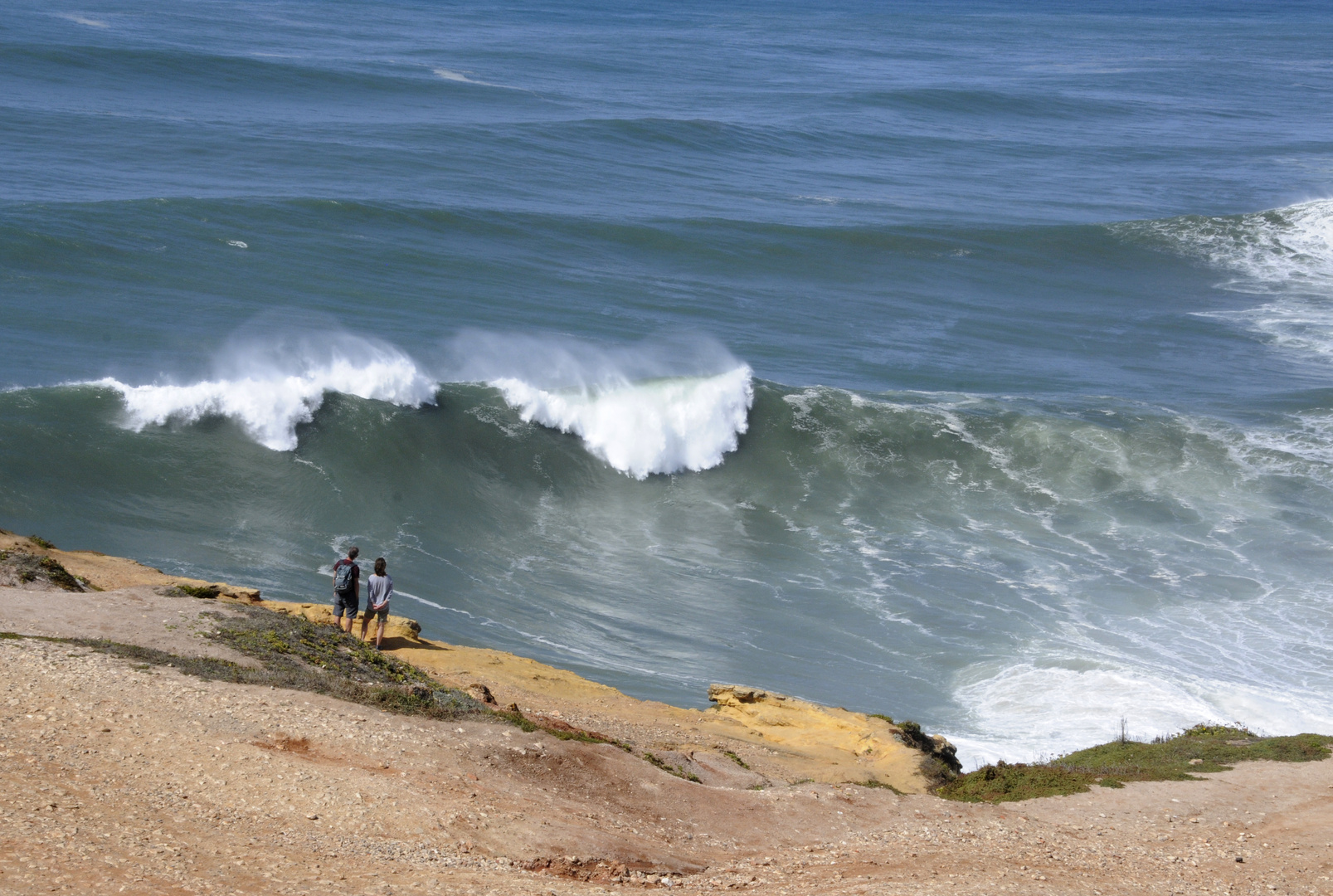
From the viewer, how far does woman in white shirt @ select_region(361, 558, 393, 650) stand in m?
13.0

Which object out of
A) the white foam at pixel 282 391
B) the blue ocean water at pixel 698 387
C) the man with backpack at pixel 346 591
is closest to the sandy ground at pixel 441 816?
the man with backpack at pixel 346 591

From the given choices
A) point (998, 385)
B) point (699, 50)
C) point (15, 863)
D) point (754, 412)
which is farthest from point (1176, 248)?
point (699, 50)

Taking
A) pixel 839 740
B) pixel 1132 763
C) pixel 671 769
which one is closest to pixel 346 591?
pixel 671 769

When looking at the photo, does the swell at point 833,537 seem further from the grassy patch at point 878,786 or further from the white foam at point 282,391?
the grassy patch at point 878,786

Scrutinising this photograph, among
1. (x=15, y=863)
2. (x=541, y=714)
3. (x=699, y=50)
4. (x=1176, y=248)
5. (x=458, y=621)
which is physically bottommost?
(x=458, y=621)

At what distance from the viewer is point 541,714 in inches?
472

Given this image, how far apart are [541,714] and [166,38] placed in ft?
210

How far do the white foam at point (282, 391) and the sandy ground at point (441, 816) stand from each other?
425 inches

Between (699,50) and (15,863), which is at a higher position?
(699,50)

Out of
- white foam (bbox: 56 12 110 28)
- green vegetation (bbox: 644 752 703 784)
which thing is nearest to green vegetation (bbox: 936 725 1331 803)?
green vegetation (bbox: 644 752 703 784)

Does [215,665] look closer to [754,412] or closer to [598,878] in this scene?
[598,878]

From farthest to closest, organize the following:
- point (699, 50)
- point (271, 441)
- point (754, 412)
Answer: point (699, 50) < point (754, 412) < point (271, 441)

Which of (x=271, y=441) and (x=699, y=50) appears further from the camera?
(x=699, y=50)

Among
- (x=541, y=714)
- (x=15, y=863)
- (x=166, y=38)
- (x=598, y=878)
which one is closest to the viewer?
(x=15, y=863)
